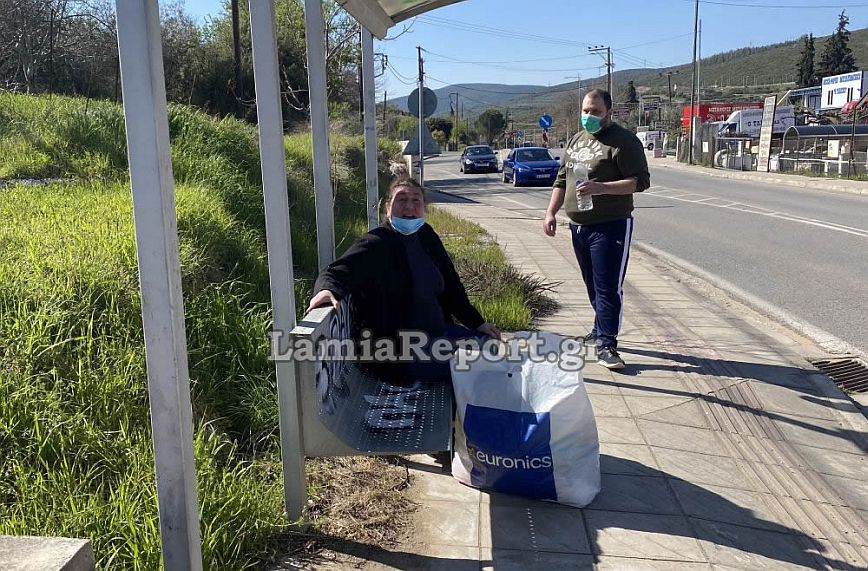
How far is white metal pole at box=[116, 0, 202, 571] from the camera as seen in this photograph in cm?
186

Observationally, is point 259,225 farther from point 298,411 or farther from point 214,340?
point 298,411

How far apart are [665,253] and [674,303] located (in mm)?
3862

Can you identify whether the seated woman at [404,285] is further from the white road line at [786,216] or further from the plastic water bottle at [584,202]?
the white road line at [786,216]

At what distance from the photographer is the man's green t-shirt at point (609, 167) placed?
4.74m

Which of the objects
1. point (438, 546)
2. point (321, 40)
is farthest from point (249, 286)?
point (438, 546)

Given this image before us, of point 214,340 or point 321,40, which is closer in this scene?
point 321,40

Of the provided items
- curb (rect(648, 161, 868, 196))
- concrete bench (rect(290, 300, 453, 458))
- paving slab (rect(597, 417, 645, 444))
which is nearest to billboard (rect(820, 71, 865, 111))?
curb (rect(648, 161, 868, 196))

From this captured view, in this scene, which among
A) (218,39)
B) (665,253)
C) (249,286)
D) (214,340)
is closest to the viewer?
(214,340)

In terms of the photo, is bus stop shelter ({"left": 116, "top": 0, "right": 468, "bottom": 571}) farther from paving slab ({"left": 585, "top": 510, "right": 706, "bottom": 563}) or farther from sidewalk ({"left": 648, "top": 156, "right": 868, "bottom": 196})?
sidewalk ({"left": 648, "top": 156, "right": 868, "bottom": 196})

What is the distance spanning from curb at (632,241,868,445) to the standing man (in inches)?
54.1

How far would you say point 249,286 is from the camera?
205 inches

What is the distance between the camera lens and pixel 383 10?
447cm

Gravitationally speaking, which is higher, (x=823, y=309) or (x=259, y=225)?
(x=259, y=225)

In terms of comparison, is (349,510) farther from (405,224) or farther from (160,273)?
(160,273)
